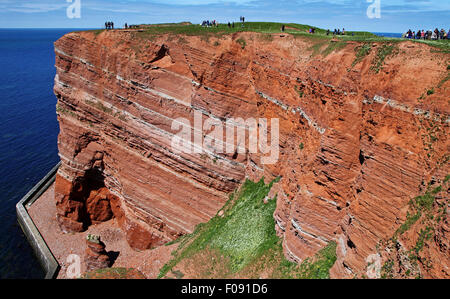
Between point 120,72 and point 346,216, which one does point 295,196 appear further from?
point 120,72

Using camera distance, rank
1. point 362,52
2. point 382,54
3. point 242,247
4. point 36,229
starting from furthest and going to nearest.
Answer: point 36,229 → point 242,247 → point 362,52 → point 382,54

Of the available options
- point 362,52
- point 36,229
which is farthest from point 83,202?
point 362,52

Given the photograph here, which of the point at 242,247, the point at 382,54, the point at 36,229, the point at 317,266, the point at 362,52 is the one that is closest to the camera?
the point at 382,54

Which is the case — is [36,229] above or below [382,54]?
below

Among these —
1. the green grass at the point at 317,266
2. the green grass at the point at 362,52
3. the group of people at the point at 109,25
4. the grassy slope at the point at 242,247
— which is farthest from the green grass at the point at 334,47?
the group of people at the point at 109,25

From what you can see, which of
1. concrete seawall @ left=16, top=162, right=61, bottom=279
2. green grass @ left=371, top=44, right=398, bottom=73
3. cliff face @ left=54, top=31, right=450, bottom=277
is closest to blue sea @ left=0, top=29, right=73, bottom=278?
concrete seawall @ left=16, top=162, right=61, bottom=279

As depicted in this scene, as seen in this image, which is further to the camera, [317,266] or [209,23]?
[209,23]

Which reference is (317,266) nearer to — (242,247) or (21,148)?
(242,247)
